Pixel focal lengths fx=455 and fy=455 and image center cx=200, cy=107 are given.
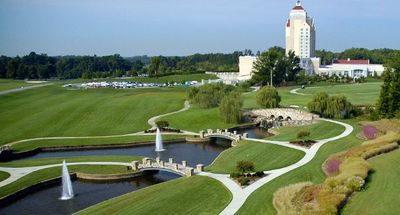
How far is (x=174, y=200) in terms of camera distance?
3750 cm

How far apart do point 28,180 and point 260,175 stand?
23.0 meters

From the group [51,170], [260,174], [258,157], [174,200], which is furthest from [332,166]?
[51,170]

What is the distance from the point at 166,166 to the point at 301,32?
149m

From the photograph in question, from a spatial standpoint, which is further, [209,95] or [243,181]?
[209,95]

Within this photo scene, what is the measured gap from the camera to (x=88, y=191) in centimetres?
4412

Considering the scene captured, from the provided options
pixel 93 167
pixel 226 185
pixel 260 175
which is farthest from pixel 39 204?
pixel 260 175

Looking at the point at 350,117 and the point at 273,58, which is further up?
the point at 273,58

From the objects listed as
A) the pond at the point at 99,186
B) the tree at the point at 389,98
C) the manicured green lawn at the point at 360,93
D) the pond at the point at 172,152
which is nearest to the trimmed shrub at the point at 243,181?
the pond at the point at 99,186

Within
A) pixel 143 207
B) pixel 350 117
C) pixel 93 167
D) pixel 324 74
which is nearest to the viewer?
pixel 143 207

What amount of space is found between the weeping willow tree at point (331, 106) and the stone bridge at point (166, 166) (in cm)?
A: 3770

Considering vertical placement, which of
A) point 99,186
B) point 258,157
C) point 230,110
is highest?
point 230,110

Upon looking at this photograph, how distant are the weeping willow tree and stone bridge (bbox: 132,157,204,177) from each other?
37.7m

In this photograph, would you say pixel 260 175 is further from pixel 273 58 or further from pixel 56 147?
pixel 273 58

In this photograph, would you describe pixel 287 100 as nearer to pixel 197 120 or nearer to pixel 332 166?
pixel 197 120
